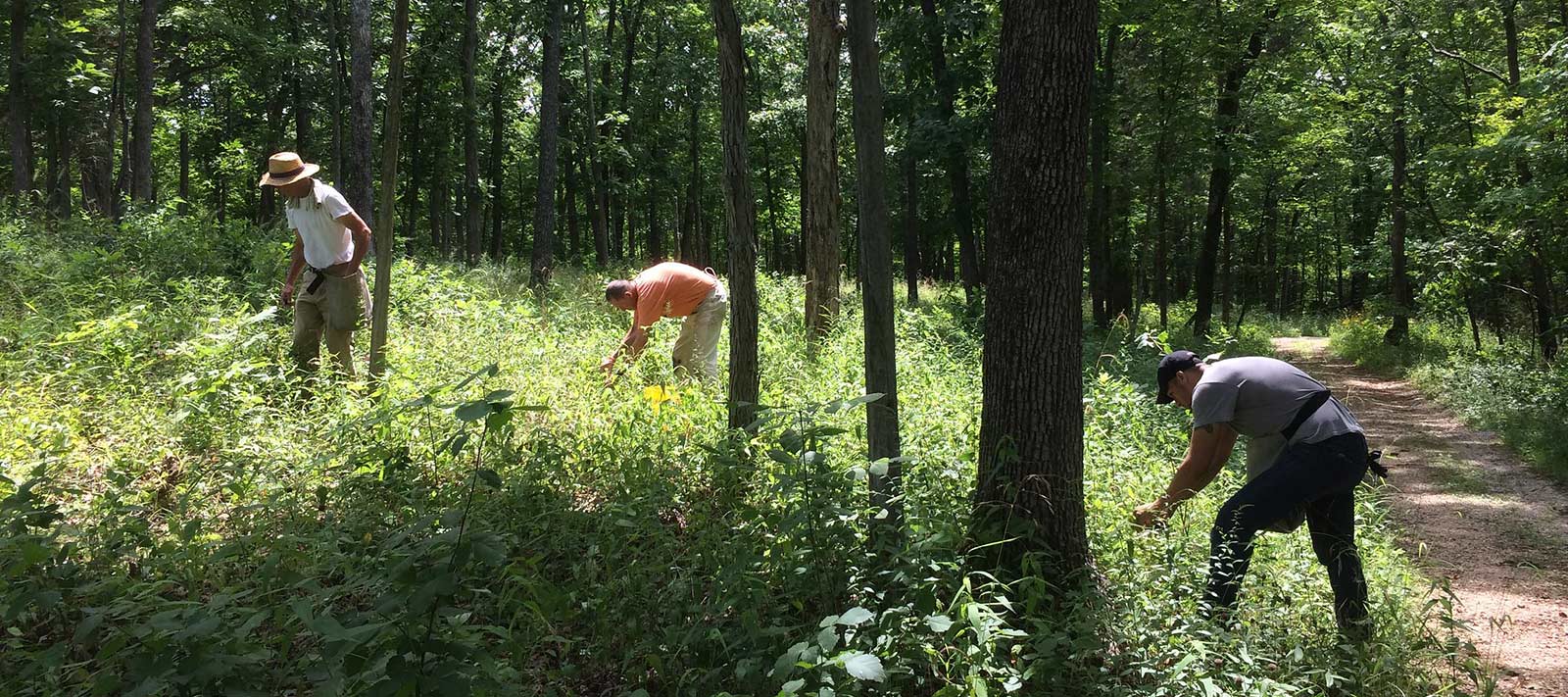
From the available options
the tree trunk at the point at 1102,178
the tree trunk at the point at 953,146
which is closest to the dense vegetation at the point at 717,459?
the tree trunk at the point at 953,146

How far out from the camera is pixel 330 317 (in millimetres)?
6223

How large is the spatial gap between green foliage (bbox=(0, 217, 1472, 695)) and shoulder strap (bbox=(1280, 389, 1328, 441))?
2.26 ft

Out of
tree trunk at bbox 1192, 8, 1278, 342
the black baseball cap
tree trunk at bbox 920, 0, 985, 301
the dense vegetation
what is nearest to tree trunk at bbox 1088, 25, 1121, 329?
the dense vegetation

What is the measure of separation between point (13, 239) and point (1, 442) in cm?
651

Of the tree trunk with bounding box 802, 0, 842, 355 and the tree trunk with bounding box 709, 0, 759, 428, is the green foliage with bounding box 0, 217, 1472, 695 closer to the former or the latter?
the tree trunk with bounding box 709, 0, 759, 428

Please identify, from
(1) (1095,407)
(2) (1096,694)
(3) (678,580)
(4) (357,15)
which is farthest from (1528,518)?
(4) (357,15)

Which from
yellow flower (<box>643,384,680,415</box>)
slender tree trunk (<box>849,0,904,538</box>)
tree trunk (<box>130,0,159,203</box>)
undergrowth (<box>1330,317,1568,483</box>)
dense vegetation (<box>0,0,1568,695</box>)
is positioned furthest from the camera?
tree trunk (<box>130,0,159,203</box>)

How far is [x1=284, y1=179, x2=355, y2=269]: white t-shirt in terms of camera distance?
19.8 ft

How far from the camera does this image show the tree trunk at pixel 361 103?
35.8 feet

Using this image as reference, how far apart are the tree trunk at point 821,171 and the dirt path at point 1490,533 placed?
569 centimetres

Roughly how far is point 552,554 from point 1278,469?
3.54 meters

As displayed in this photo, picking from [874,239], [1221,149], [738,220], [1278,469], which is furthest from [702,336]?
[1221,149]

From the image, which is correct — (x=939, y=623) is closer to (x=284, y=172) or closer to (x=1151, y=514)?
A: (x=1151, y=514)

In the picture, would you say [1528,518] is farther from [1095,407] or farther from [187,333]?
[187,333]
